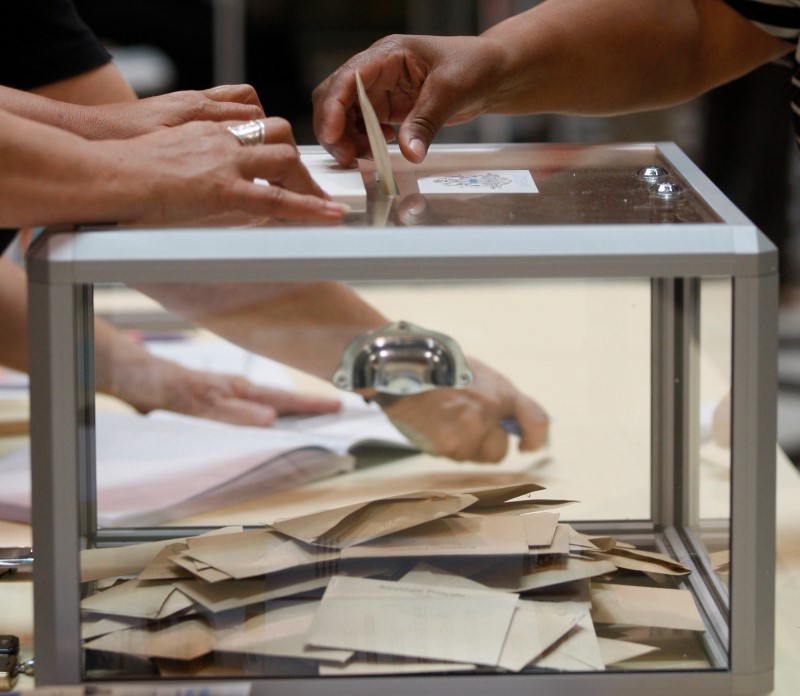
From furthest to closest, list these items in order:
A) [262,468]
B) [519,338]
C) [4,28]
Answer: [4,28]
[262,468]
[519,338]

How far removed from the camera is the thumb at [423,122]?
2.90 ft

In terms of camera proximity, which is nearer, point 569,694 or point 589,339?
point 569,694

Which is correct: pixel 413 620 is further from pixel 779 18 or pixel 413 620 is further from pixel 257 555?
pixel 779 18

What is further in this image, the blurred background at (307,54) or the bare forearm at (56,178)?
the blurred background at (307,54)

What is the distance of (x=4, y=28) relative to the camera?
4.33ft

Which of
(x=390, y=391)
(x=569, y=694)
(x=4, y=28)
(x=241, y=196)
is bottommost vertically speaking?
(x=569, y=694)

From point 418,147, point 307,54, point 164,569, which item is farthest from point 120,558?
point 307,54

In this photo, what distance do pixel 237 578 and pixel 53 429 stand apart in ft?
0.52

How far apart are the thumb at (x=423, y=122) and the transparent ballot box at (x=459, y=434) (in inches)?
0.7

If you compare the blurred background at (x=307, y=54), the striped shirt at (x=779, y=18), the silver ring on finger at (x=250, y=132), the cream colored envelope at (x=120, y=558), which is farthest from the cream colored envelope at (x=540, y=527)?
the blurred background at (x=307, y=54)

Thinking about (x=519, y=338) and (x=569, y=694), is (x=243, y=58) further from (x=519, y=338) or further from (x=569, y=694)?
(x=569, y=694)

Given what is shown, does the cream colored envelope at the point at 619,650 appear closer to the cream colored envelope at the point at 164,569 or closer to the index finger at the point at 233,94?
the cream colored envelope at the point at 164,569

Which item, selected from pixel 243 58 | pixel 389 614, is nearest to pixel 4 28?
pixel 389 614

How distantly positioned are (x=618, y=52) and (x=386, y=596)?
660 mm
